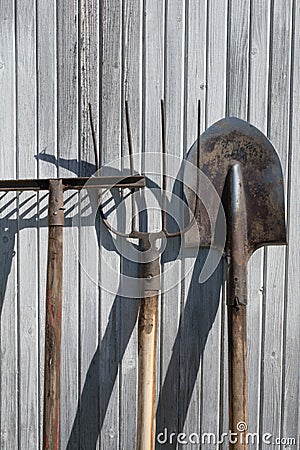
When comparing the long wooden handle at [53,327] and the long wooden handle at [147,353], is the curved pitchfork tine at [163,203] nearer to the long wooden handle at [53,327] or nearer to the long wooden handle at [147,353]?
the long wooden handle at [147,353]

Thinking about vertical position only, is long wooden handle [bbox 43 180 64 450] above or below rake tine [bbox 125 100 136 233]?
below

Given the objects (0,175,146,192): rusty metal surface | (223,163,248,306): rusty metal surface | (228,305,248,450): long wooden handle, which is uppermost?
(0,175,146,192): rusty metal surface

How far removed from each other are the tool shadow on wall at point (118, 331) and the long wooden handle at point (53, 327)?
190mm

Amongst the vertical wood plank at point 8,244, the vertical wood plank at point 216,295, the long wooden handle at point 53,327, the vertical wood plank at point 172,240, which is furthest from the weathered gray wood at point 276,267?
the vertical wood plank at point 8,244

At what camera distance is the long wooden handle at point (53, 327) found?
147 cm

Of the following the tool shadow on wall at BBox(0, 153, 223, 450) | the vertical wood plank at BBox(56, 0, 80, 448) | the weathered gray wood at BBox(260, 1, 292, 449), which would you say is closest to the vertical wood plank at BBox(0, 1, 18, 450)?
the tool shadow on wall at BBox(0, 153, 223, 450)

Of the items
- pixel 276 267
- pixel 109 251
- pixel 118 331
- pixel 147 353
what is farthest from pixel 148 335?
pixel 276 267

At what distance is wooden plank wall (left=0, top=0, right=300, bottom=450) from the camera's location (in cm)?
162

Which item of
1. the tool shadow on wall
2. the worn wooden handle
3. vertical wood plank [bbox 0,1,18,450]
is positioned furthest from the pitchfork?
vertical wood plank [bbox 0,1,18,450]

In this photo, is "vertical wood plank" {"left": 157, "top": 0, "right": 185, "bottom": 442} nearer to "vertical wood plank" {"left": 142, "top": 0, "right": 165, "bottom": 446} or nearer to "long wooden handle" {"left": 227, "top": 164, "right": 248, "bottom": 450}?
"vertical wood plank" {"left": 142, "top": 0, "right": 165, "bottom": 446}

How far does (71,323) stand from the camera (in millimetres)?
1684

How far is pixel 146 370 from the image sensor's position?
1.55 metres

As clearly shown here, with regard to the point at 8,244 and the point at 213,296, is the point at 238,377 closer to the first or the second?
the point at 213,296

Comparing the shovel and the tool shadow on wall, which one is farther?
the tool shadow on wall
